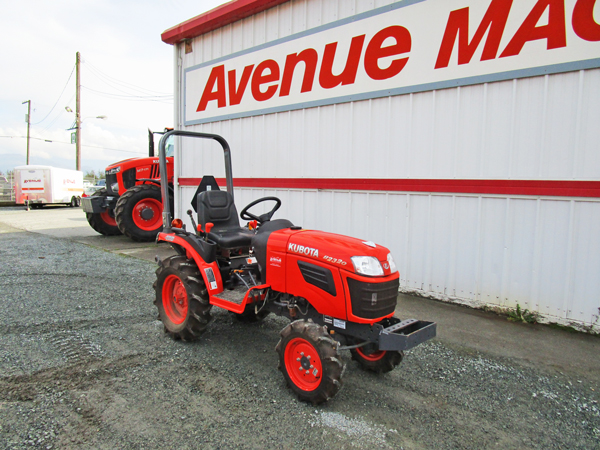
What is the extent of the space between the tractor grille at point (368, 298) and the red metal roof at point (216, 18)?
17.3ft

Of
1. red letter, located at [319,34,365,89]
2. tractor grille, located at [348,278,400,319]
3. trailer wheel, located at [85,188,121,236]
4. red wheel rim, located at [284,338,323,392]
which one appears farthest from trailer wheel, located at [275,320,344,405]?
trailer wheel, located at [85,188,121,236]

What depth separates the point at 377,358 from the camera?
116 inches

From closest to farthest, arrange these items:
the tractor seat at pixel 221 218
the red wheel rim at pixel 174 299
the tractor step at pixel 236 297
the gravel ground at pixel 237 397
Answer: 1. the gravel ground at pixel 237 397
2. the tractor step at pixel 236 297
3. the tractor seat at pixel 221 218
4. the red wheel rim at pixel 174 299

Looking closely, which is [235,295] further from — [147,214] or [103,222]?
[103,222]

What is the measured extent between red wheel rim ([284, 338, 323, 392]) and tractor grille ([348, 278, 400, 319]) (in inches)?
15.3

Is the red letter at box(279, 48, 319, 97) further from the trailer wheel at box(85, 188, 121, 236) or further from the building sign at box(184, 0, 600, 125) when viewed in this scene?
the trailer wheel at box(85, 188, 121, 236)

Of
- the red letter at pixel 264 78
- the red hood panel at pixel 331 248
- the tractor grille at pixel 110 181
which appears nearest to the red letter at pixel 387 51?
the red letter at pixel 264 78

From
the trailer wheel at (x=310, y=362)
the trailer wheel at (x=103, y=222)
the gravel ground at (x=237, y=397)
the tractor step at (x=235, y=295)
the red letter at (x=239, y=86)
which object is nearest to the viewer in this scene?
the gravel ground at (x=237, y=397)

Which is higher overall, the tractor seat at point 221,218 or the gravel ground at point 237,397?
the tractor seat at point 221,218

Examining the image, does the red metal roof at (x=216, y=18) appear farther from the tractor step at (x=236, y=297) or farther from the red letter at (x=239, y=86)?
the tractor step at (x=236, y=297)

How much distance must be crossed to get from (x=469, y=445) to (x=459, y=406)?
1.33ft

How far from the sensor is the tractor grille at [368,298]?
2.53 m

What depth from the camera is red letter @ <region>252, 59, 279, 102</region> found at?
6363 millimetres

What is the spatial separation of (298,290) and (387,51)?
3.73 meters
